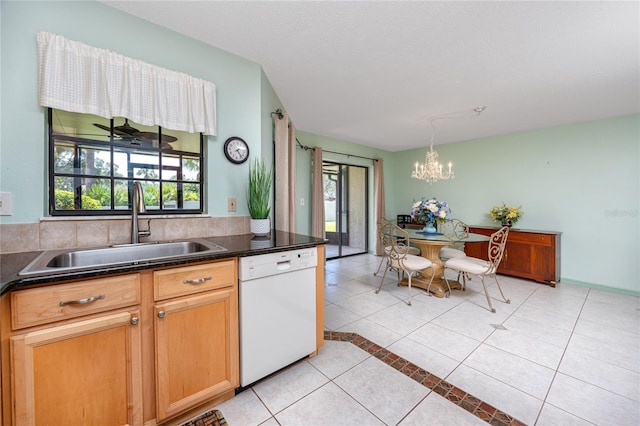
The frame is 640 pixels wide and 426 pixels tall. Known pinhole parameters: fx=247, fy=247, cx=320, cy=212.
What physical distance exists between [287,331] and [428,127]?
3.79 meters

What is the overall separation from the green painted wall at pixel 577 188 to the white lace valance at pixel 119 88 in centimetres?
475

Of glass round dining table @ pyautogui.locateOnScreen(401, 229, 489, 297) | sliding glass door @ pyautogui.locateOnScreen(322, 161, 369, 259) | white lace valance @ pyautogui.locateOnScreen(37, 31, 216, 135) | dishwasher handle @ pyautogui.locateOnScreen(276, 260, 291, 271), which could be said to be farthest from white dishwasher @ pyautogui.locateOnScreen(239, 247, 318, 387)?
sliding glass door @ pyautogui.locateOnScreen(322, 161, 369, 259)

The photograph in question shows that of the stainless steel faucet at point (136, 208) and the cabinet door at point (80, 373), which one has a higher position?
the stainless steel faucet at point (136, 208)

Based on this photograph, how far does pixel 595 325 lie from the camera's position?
241cm

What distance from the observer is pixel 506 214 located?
415 centimetres

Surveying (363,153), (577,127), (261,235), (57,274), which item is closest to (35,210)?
(57,274)

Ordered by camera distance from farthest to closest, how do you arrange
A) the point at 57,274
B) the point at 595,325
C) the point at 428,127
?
the point at 428,127, the point at 595,325, the point at 57,274

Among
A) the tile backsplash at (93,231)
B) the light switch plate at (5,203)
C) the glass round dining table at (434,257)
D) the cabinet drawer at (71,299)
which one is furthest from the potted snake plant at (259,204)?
the glass round dining table at (434,257)

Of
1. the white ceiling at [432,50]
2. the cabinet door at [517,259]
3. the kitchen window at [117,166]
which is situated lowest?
the cabinet door at [517,259]

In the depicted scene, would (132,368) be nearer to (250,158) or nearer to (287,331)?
(287,331)

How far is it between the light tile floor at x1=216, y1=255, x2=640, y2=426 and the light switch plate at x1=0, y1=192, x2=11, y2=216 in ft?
5.24

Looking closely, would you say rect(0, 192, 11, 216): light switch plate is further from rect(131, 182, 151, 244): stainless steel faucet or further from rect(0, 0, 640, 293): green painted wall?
rect(131, 182, 151, 244): stainless steel faucet

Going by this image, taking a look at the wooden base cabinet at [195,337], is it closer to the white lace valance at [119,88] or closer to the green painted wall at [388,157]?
the green painted wall at [388,157]

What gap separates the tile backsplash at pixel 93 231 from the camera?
4.40ft
